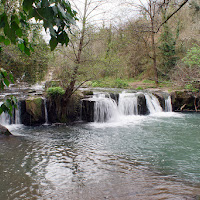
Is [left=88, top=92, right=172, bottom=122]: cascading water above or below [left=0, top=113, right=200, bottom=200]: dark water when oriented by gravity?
above

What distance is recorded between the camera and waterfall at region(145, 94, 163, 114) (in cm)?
1464

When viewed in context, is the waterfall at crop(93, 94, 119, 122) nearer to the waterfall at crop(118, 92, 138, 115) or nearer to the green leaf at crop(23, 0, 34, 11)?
the waterfall at crop(118, 92, 138, 115)

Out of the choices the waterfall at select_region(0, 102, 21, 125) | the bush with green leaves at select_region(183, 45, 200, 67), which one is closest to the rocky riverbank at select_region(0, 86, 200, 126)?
the waterfall at select_region(0, 102, 21, 125)

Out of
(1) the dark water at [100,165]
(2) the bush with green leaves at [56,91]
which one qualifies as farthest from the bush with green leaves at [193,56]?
(2) the bush with green leaves at [56,91]

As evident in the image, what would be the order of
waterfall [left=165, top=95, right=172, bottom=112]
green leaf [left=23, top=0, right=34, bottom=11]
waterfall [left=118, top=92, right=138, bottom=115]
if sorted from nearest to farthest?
green leaf [left=23, top=0, right=34, bottom=11]
waterfall [left=118, top=92, right=138, bottom=115]
waterfall [left=165, top=95, right=172, bottom=112]

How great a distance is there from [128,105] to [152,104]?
233 centimetres

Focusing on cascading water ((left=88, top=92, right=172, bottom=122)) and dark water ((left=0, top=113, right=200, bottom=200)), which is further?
cascading water ((left=88, top=92, right=172, bottom=122))

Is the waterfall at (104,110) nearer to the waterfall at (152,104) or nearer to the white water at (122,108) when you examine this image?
the white water at (122,108)

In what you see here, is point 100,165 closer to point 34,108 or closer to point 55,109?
point 34,108

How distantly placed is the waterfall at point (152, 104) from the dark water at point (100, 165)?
5.76 metres

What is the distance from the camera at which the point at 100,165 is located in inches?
199

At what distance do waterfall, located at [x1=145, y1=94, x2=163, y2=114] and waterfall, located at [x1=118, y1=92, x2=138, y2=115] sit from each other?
1321 mm

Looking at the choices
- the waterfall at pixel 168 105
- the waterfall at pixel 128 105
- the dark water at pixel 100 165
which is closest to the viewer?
the dark water at pixel 100 165

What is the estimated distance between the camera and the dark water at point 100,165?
359 cm
